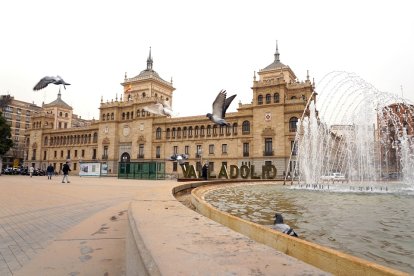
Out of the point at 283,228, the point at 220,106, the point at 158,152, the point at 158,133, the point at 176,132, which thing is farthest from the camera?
the point at 158,133

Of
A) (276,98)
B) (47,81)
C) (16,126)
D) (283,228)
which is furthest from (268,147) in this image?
(16,126)

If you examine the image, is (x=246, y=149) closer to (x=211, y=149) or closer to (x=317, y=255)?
(x=211, y=149)

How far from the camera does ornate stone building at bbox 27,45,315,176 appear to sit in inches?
1565

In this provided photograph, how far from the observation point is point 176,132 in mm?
48562

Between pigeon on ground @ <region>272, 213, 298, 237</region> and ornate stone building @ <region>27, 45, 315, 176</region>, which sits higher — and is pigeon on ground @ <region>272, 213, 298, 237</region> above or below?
below

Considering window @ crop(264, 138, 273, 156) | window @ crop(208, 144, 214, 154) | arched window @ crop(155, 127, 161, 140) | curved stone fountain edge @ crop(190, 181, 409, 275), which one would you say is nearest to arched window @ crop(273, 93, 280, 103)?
window @ crop(264, 138, 273, 156)

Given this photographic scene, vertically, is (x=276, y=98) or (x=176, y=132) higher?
(x=276, y=98)

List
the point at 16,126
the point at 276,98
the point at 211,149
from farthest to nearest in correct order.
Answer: the point at 16,126, the point at 211,149, the point at 276,98

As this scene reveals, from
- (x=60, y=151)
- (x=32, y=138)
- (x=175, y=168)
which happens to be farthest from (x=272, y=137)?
(x=32, y=138)

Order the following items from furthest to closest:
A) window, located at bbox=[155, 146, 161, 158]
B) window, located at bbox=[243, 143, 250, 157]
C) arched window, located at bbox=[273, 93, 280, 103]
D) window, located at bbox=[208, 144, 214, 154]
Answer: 1. window, located at bbox=[155, 146, 161, 158]
2. window, located at bbox=[208, 144, 214, 154]
3. window, located at bbox=[243, 143, 250, 157]
4. arched window, located at bbox=[273, 93, 280, 103]

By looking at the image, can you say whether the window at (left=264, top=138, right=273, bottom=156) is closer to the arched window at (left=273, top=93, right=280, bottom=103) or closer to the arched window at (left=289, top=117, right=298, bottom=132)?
the arched window at (left=289, top=117, right=298, bottom=132)

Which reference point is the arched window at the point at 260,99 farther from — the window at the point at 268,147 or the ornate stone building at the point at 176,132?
the window at the point at 268,147

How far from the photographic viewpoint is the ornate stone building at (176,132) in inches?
1565

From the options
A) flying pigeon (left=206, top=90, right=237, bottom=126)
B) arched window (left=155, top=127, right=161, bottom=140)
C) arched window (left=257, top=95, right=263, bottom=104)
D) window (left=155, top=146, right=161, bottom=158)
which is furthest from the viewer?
arched window (left=155, top=127, right=161, bottom=140)
